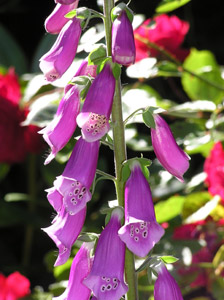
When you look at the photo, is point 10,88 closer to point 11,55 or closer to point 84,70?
point 11,55

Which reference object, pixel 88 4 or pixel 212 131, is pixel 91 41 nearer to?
pixel 212 131

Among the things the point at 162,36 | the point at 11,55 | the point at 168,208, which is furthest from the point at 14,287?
the point at 11,55

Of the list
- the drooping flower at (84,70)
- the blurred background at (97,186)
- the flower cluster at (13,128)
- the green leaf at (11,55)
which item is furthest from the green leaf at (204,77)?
the green leaf at (11,55)

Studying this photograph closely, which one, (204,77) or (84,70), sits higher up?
(84,70)

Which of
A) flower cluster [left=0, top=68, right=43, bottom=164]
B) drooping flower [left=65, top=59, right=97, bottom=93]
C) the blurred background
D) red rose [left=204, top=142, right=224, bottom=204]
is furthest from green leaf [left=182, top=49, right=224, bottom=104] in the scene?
drooping flower [left=65, top=59, right=97, bottom=93]

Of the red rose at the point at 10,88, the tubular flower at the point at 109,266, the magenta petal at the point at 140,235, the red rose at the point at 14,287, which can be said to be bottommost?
the red rose at the point at 14,287

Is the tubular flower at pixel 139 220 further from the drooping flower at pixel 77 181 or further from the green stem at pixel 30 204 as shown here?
the green stem at pixel 30 204
